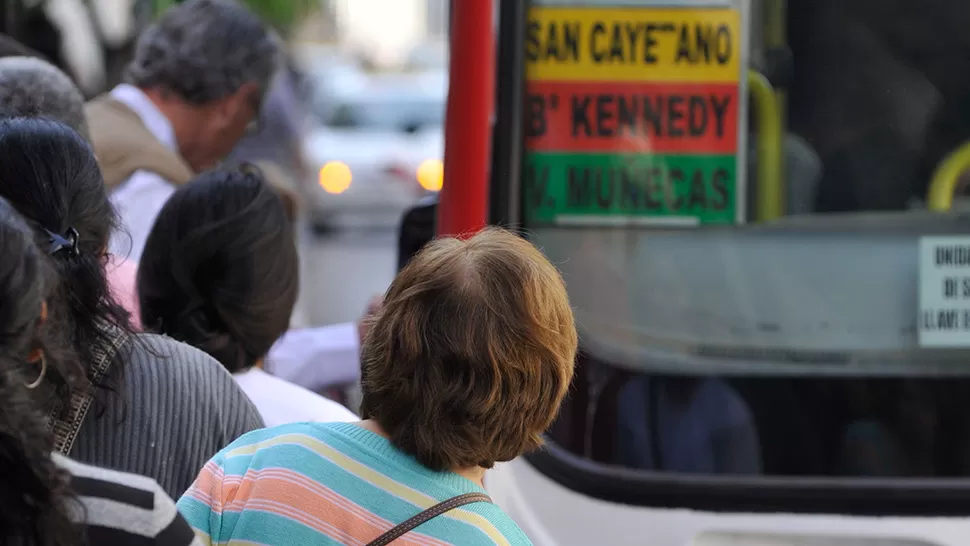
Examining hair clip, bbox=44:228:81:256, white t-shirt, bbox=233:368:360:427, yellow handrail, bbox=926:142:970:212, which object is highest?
yellow handrail, bbox=926:142:970:212

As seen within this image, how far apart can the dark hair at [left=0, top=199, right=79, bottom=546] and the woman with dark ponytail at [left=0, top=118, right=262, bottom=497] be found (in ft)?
1.06

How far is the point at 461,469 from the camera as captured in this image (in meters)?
1.62

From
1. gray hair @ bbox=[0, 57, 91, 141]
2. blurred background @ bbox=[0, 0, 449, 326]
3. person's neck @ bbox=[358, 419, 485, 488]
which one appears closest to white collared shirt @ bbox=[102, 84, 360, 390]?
gray hair @ bbox=[0, 57, 91, 141]

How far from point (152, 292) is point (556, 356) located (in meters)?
0.98

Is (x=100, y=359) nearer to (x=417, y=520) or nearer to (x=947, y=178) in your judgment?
(x=417, y=520)

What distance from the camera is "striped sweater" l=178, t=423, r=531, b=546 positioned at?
157cm

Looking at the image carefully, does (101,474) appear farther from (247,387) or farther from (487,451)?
(247,387)

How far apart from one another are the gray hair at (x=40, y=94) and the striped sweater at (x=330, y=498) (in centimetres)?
128

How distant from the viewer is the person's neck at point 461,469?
1625mm

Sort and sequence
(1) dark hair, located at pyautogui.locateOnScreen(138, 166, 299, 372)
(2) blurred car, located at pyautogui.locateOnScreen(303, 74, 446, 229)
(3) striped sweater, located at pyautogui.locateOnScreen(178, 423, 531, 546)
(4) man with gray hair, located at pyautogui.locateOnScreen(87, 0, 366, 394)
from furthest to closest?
(2) blurred car, located at pyautogui.locateOnScreen(303, 74, 446, 229)
(4) man with gray hair, located at pyautogui.locateOnScreen(87, 0, 366, 394)
(1) dark hair, located at pyautogui.locateOnScreen(138, 166, 299, 372)
(3) striped sweater, located at pyautogui.locateOnScreen(178, 423, 531, 546)

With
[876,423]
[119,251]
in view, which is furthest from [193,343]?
[876,423]

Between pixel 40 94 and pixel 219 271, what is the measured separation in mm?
736

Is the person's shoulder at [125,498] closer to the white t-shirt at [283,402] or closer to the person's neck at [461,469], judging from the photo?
the person's neck at [461,469]

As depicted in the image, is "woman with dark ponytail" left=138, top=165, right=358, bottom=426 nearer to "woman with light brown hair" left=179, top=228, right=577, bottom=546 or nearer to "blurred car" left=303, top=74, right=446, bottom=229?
"woman with light brown hair" left=179, top=228, right=577, bottom=546
